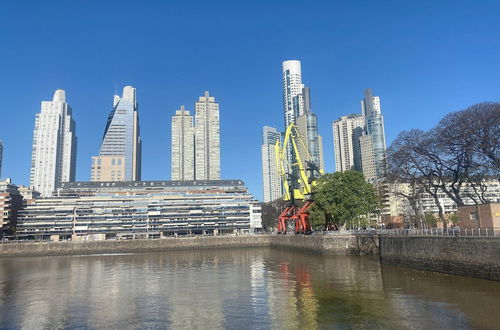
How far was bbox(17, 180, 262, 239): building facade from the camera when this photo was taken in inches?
6319

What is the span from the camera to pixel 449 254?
1613 inches

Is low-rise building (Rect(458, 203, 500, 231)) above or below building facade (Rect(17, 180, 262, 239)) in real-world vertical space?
below

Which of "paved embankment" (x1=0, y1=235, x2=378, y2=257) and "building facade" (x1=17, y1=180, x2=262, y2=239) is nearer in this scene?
"paved embankment" (x1=0, y1=235, x2=378, y2=257)

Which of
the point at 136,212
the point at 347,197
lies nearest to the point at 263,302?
the point at 347,197

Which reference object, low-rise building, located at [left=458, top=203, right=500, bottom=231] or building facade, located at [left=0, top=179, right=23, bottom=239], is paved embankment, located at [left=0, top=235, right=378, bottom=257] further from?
building facade, located at [left=0, top=179, right=23, bottom=239]

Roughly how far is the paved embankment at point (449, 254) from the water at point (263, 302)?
1347mm

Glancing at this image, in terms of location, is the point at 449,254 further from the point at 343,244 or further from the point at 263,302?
the point at 343,244

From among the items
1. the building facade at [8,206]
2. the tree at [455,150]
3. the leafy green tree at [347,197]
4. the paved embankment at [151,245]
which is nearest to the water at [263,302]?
the tree at [455,150]

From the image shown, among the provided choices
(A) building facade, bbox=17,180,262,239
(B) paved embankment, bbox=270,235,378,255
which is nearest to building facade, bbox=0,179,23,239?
(A) building facade, bbox=17,180,262,239

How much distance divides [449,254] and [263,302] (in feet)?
76.1

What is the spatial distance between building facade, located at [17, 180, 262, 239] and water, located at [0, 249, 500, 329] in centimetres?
12286

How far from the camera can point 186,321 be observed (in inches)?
993

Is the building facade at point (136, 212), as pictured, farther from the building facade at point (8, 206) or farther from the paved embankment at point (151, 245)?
the paved embankment at point (151, 245)

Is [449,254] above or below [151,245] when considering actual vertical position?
above
